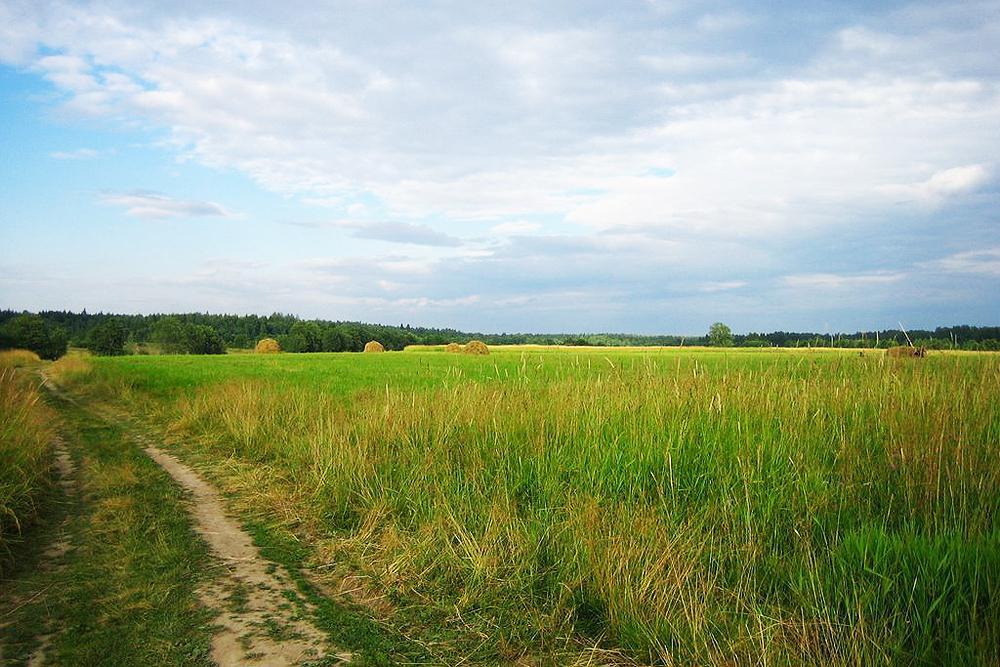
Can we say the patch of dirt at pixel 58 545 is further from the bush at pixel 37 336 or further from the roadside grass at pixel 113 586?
the bush at pixel 37 336

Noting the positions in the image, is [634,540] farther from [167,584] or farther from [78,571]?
[78,571]

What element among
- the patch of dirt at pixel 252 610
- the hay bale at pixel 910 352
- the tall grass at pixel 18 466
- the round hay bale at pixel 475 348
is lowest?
the patch of dirt at pixel 252 610

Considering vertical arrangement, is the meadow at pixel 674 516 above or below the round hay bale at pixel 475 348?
Answer: below

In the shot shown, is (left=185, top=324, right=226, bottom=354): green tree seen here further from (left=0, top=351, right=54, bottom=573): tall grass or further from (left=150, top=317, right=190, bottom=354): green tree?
(left=0, top=351, right=54, bottom=573): tall grass

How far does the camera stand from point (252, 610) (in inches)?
166

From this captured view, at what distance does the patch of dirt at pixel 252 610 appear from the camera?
3.62m

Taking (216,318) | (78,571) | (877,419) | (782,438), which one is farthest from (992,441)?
(216,318)

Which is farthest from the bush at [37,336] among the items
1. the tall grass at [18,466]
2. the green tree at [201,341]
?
the tall grass at [18,466]

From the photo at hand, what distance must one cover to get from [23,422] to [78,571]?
4.52 metres

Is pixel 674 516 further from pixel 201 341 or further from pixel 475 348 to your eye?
pixel 201 341

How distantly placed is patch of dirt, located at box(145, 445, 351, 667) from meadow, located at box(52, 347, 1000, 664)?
50 centimetres

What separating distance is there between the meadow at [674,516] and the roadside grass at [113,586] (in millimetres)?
1025

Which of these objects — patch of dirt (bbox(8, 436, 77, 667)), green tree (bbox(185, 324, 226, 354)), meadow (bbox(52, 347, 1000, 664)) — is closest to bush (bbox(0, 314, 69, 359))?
green tree (bbox(185, 324, 226, 354))

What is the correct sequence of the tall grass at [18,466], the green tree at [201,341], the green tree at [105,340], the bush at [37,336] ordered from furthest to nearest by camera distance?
1. the green tree at [201,341]
2. the green tree at [105,340]
3. the bush at [37,336]
4. the tall grass at [18,466]
